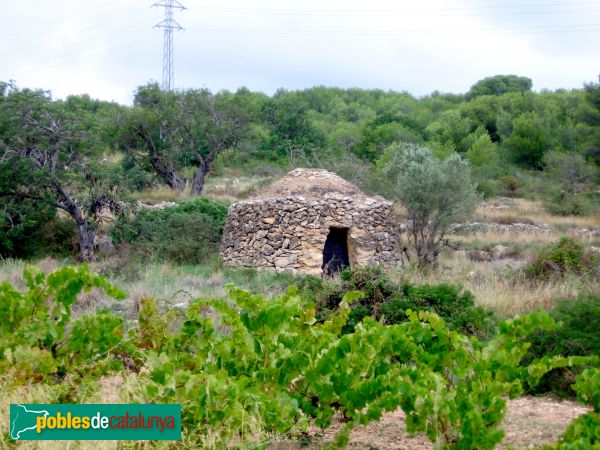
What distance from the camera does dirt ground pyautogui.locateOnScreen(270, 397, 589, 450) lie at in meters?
4.91

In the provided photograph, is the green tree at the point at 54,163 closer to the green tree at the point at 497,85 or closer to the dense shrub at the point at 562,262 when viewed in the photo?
the dense shrub at the point at 562,262

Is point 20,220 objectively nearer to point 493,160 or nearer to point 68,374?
point 68,374

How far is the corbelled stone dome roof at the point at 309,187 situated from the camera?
17.7 m

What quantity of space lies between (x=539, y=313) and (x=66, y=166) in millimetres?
18346

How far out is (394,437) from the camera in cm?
513

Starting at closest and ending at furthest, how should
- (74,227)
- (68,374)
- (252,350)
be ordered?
(252,350) → (68,374) → (74,227)

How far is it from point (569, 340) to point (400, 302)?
2.48m

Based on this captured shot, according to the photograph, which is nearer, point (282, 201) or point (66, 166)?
point (282, 201)

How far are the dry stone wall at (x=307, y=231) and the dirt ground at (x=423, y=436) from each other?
35.3 feet

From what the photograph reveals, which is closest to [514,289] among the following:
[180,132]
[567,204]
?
[180,132]

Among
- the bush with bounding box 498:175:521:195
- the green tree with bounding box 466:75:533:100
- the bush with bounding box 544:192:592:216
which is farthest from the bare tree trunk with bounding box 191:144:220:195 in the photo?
the green tree with bounding box 466:75:533:100

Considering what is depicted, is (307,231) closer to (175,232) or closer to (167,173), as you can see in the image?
(175,232)

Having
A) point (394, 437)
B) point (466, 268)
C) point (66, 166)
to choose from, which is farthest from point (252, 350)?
point (66, 166)

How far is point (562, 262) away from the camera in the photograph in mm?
14188
